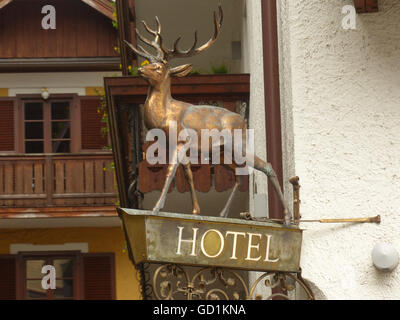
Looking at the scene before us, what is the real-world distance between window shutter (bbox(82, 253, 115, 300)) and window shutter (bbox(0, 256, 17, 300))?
3.75ft

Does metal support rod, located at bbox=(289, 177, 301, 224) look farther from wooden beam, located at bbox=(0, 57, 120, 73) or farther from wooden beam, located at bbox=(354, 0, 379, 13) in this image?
wooden beam, located at bbox=(0, 57, 120, 73)

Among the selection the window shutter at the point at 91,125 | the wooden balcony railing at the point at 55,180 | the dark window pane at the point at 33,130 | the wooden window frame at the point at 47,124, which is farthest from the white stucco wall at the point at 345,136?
the dark window pane at the point at 33,130

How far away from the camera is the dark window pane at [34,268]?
1786 centimetres

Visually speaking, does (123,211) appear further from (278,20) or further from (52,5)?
(52,5)

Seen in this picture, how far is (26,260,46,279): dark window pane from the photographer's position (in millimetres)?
17859

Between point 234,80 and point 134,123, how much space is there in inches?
44.1

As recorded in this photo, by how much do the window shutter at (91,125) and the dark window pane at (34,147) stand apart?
29.3 inches

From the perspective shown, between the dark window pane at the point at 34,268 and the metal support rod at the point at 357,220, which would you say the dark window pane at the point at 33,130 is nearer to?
the dark window pane at the point at 34,268

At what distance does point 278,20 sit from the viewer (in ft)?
21.1

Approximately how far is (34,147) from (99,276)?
Answer: 248 cm

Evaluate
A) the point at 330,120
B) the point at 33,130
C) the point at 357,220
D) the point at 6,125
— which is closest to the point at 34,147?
the point at 33,130

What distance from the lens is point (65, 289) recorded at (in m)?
18.0

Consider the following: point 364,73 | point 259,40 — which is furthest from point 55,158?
point 364,73

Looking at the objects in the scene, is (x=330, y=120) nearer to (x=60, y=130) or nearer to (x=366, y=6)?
(x=366, y=6)
